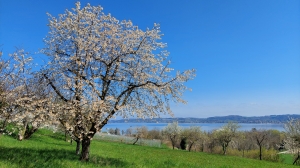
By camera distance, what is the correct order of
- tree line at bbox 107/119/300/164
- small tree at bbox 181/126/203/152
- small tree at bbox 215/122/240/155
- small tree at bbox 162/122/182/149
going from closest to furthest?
small tree at bbox 215/122/240/155 < tree line at bbox 107/119/300/164 < small tree at bbox 181/126/203/152 < small tree at bbox 162/122/182/149

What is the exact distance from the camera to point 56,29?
1366 cm

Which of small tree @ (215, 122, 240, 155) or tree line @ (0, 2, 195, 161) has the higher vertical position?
tree line @ (0, 2, 195, 161)

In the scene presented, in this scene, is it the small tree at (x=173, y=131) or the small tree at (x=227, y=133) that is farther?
the small tree at (x=173, y=131)

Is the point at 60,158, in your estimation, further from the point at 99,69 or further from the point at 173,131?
the point at 173,131

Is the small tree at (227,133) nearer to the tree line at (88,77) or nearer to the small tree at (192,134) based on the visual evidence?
the small tree at (192,134)

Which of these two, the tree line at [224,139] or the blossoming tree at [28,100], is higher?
the blossoming tree at [28,100]

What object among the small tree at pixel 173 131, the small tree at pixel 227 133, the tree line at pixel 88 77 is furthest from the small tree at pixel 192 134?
the tree line at pixel 88 77

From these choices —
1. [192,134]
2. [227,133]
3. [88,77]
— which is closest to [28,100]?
[88,77]

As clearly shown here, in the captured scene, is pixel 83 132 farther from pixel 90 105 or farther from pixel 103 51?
pixel 103 51

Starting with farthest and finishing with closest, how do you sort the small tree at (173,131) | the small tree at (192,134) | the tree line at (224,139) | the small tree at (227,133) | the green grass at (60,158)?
1. the small tree at (173,131)
2. the small tree at (192,134)
3. the tree line at (224,139)
4. the small tree at (227,133)
5. the green grass at (60,158)

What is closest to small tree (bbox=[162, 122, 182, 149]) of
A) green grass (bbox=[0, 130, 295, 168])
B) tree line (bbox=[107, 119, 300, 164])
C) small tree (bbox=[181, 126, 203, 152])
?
tree line (bbox=[107, 119, 300, 164])

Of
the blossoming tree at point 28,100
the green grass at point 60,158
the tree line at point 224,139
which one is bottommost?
the tree line at point 224,139

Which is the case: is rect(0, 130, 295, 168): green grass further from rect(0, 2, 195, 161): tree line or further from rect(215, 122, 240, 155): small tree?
rect(215, 122, 240, 155): small tree


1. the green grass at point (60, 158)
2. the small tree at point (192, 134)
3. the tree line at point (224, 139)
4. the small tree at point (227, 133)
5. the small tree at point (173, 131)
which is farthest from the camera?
the small tree at point (173, 131)
